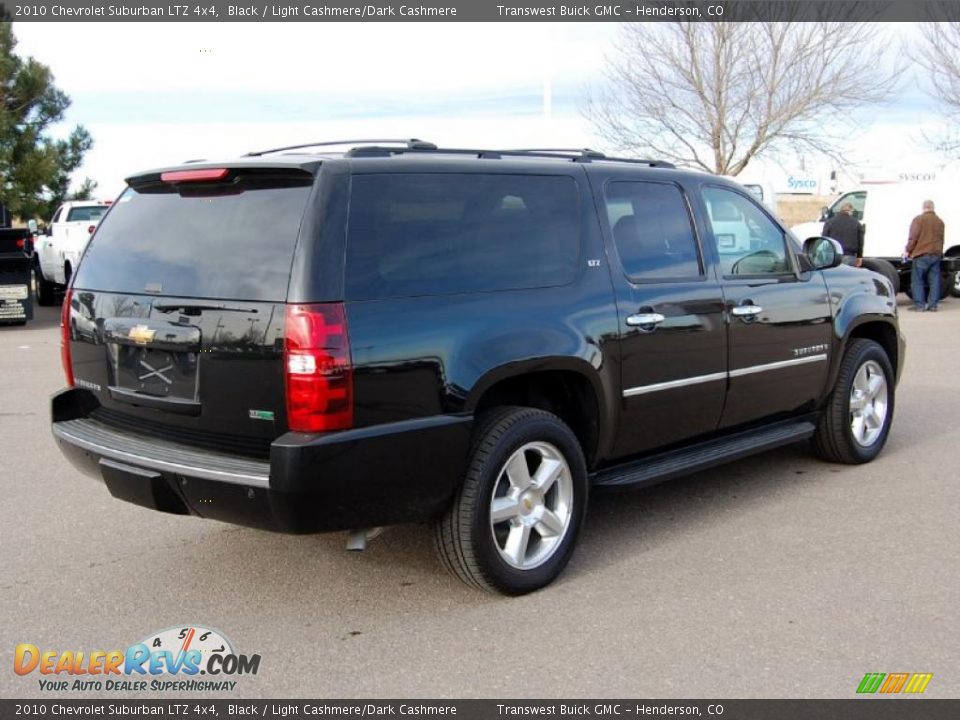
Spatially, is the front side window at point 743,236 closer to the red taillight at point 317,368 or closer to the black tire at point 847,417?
the black tire at point 847,417

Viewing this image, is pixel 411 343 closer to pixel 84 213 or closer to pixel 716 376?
pixel 716 376

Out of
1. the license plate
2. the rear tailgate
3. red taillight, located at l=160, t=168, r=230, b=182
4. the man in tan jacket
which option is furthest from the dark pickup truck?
the man in tan jacket

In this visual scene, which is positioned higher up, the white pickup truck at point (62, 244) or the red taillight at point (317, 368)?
the red taillight at point (317, 368)

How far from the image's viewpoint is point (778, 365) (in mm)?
5680

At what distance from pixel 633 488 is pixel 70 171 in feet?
65.9

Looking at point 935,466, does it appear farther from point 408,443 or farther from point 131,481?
point 131,481

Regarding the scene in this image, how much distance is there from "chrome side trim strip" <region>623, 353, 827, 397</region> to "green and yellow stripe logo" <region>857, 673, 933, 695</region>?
1.71 metres

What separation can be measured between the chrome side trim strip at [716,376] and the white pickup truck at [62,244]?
13275 millimetres

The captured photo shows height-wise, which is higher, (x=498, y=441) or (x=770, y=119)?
(x=770, y=119)

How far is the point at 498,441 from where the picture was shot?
415 centimetres

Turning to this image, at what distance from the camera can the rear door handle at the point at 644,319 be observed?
478 centimetres

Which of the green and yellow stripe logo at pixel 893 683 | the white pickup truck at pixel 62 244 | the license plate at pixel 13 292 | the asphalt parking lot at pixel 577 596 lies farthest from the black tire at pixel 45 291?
the green and yellow stripe logo at pixel 893 683

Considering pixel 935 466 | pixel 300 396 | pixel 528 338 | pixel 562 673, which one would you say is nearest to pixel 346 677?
pixel 562 673
